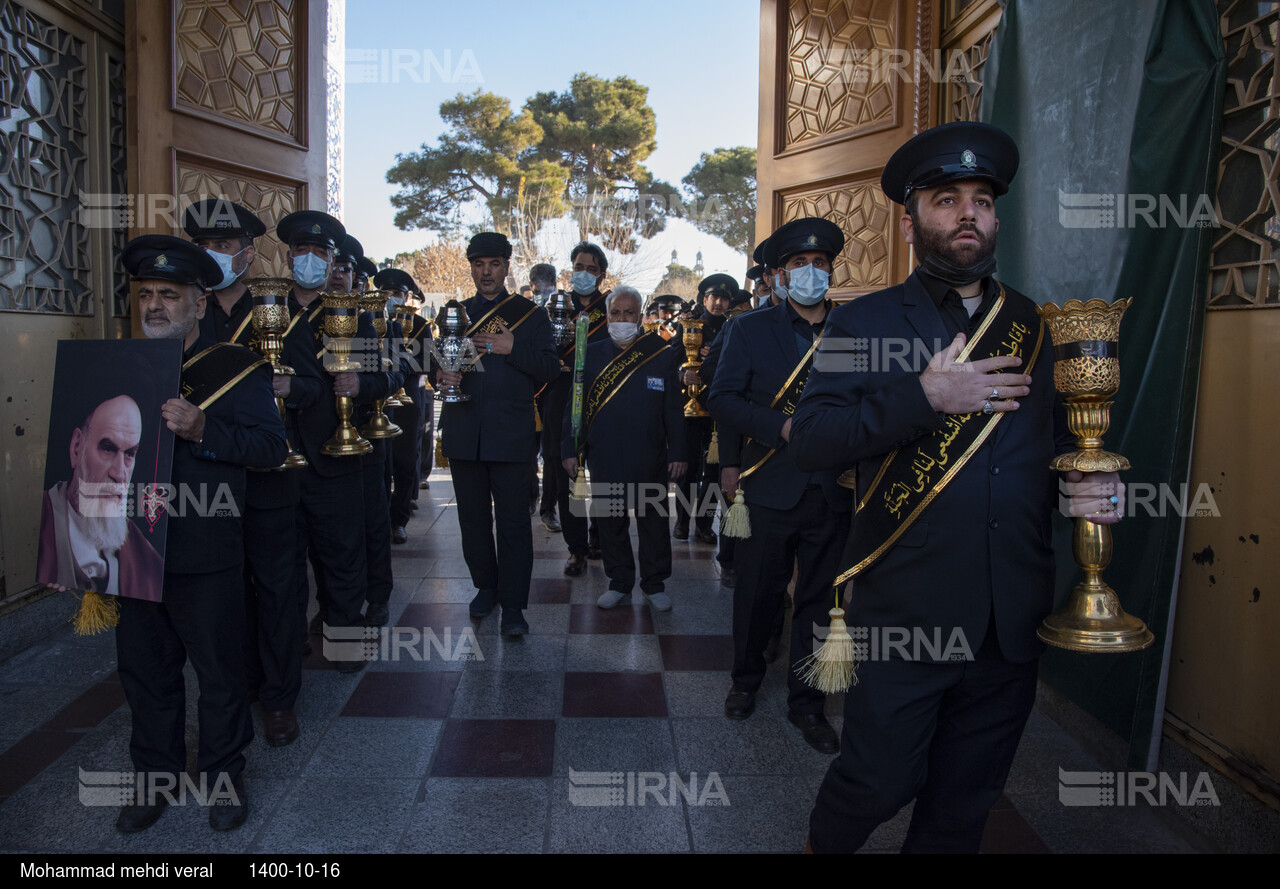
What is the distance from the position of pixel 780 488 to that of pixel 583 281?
12.8ft

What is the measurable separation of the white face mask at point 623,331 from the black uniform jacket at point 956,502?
340 cm

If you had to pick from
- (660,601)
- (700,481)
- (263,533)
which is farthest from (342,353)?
(700,481)

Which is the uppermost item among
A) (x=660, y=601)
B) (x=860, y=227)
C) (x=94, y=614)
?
(x=860, y=227)

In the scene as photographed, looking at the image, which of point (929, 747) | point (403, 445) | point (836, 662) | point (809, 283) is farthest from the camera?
point (403, 445)

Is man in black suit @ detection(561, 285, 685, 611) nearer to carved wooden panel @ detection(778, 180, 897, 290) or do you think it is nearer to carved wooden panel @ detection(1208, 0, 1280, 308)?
carved wooden panel @ detection(778, 180, 897, 290)

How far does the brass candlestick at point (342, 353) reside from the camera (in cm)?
398

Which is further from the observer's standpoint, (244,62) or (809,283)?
(244,62)

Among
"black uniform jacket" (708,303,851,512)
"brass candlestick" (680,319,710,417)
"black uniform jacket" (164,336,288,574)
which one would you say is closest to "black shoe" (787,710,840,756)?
"black uniform jacket" (708,303,851,512)

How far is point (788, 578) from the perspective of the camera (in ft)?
12.6

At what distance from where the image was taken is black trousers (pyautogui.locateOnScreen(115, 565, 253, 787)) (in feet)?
9.41

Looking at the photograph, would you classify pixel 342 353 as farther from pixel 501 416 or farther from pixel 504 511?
pixel 504 511

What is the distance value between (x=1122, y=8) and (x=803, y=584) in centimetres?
264

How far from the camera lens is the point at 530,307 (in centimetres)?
499

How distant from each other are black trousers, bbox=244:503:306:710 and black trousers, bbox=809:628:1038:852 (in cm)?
248
